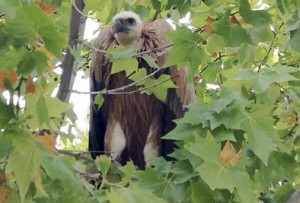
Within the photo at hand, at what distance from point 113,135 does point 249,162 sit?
2022mm

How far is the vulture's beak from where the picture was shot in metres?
4.64

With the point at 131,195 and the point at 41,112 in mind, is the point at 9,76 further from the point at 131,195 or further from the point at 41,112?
the point at 131,195

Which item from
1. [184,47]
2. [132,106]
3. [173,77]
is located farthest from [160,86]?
[132,106]

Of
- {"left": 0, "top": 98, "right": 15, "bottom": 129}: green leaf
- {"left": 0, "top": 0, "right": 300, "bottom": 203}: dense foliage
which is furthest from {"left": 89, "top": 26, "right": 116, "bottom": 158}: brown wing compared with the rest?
{"left": 0, "top": 98, "right": 15, "bottom": 129}: green leaf

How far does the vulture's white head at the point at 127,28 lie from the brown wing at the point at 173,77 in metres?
0.05

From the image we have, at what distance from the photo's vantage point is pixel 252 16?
3232 millimetres

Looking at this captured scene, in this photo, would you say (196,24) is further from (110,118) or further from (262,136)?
(262,136)

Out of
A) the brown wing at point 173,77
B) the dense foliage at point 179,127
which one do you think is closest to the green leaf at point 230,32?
the dense foliage at point 179,127

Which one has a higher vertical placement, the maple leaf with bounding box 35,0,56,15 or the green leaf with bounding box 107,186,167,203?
the maple leaf with bounding box 35,0,56,15

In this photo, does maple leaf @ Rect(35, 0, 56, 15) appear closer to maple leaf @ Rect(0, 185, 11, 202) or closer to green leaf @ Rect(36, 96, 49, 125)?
green leaf @ Rect(36, 96, 49, 125)

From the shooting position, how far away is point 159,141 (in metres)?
4.97

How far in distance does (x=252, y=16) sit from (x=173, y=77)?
151cm

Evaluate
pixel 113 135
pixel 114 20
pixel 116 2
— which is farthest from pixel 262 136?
pixel 113 135

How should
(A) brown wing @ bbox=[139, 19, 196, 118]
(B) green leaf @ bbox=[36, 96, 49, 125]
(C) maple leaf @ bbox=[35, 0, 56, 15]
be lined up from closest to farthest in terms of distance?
(B) green leaf @ bbox=[36, 96, 49, 125], (C) maple leaf @ bbox=[35, 0, 56, 15], (A) brown wing @ bbox=[139, 19, 196, 118]
